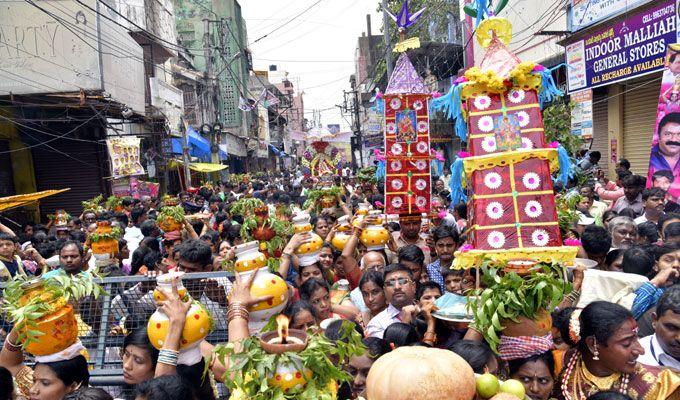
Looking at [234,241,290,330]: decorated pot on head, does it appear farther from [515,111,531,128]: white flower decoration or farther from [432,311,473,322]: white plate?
[515,111,531,128]: white flower decoration

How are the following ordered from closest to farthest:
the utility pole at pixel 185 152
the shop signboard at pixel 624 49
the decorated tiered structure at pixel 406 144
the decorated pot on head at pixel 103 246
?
the decorated pot on head at pixel 103 246, the decorated tiered structure at pixel 406 144, the shop signboard at pixel 624 49, the utility pole at pixel 185 152

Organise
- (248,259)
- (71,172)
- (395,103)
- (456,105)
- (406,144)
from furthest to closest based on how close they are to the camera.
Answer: (71,172) → (395,103) → (406,144) → (456,105) → (248,259)

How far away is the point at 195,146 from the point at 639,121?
2187cm

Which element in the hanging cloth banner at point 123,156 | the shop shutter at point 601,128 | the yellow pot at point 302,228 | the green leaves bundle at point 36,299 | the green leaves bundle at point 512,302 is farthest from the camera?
the hanging cloth banner at point 123,156

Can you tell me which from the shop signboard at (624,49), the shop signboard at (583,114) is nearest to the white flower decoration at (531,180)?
the shop signboard at (624,49)

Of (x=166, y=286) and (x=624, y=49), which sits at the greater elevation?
(x=624, y=49)

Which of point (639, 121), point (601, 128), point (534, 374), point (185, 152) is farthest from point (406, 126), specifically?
point (185, 152)

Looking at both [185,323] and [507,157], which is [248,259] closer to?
[185,323]

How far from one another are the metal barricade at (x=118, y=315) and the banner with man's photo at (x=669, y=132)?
794cm

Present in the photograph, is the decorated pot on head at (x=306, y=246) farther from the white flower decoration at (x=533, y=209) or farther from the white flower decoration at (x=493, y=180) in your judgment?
the white flower decoration at (x=533, y=209)

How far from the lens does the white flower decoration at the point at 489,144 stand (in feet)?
14.4

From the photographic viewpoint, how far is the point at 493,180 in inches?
169

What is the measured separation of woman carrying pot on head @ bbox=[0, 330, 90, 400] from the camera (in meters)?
3.23

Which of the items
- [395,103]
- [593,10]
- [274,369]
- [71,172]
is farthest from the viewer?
[71,172]
